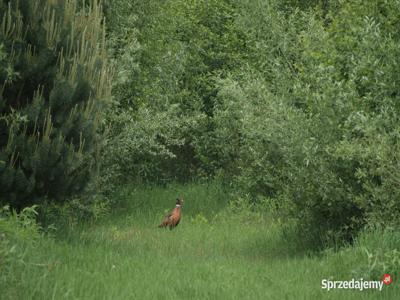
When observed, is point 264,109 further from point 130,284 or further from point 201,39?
point 201,39

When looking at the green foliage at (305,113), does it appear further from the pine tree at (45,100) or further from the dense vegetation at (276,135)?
the pine tree at (45,100)

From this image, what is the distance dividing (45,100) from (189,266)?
13.2 ft

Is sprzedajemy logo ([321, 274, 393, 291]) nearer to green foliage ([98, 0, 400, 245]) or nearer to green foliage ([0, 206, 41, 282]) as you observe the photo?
green foliage ([98, 0, 400, 245])

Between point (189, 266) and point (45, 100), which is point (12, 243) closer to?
point (189, 266)

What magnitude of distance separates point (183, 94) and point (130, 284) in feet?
47.8

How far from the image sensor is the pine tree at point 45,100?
42.1 ft

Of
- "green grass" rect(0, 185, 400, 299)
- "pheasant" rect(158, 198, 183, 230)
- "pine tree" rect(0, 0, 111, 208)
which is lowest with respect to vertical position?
"pheasant" rect(158, 198, 183, 230)

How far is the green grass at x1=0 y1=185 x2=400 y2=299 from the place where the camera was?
366 inches

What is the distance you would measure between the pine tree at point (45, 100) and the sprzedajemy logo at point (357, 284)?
521 cm

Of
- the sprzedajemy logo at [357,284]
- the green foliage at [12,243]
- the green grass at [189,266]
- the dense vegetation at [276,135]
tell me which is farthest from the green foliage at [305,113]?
the green foliage at [12,243]

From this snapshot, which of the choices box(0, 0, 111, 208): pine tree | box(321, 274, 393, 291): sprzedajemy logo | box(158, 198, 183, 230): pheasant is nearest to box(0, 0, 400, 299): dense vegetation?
box(0, 0, 111, 208): pine tree

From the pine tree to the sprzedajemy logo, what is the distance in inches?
205

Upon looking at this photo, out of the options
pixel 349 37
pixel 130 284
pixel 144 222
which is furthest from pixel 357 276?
pixel 144 222

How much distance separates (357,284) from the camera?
32.0 ft
